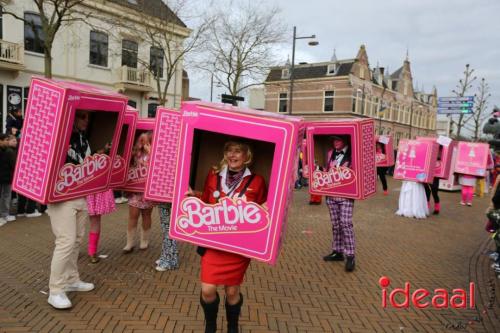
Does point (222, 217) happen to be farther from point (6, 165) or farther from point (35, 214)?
point (35, 214)

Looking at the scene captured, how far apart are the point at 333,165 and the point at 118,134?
9.20ft

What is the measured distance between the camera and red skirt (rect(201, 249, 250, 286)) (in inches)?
109

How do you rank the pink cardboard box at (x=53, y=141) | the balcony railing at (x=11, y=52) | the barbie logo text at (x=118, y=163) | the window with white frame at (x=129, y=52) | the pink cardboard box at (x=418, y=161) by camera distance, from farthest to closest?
the window with white frame at (x=129, y=52) < the balcony railing at (x=11, y=52) < the pink cardboard box at (x=418, y=161) < the barbie logo text at (x=118, y=163) < the pink cardboard box at (x=53, y=141)

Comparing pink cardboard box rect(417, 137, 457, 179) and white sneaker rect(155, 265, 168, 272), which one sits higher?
pink cardboard box rect(417, 137, 457, 179)

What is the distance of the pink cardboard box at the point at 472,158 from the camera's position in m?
12.7

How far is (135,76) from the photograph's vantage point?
21.0 meters

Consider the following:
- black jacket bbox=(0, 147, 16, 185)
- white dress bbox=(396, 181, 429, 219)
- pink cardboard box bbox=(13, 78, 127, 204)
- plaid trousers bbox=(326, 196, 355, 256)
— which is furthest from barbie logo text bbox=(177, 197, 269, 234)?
white dress bbox=(396, 181, 429, 219)

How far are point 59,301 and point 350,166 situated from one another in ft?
12.2

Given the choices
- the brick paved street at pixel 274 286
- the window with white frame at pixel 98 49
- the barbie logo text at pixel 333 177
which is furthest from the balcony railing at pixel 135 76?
the barbie logo text at pixel 333 177

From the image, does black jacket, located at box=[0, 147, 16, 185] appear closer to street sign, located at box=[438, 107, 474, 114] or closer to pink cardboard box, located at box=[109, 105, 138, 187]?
pink cardboard box, located at box=[109, 105, 138, 187]

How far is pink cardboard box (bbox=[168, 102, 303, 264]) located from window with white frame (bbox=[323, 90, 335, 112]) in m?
38.6

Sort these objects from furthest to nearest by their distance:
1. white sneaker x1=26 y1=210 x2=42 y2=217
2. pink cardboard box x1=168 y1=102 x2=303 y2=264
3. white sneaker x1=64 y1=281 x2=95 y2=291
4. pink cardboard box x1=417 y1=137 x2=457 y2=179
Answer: pink cardboard box x1=417 y1=137 x2=457 y2=179 < white sneaker x1=26 y1=210 x2=42 y2=217 < white sneaker x1=64 y1=281 x2=95 y2=291 < pink cardboard box x1=168 y1=102 x2=303 y2=264

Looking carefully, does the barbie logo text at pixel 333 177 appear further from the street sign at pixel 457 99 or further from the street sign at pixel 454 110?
the street sign at pixel 457 99

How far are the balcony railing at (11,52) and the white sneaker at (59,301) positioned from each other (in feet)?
51.5
